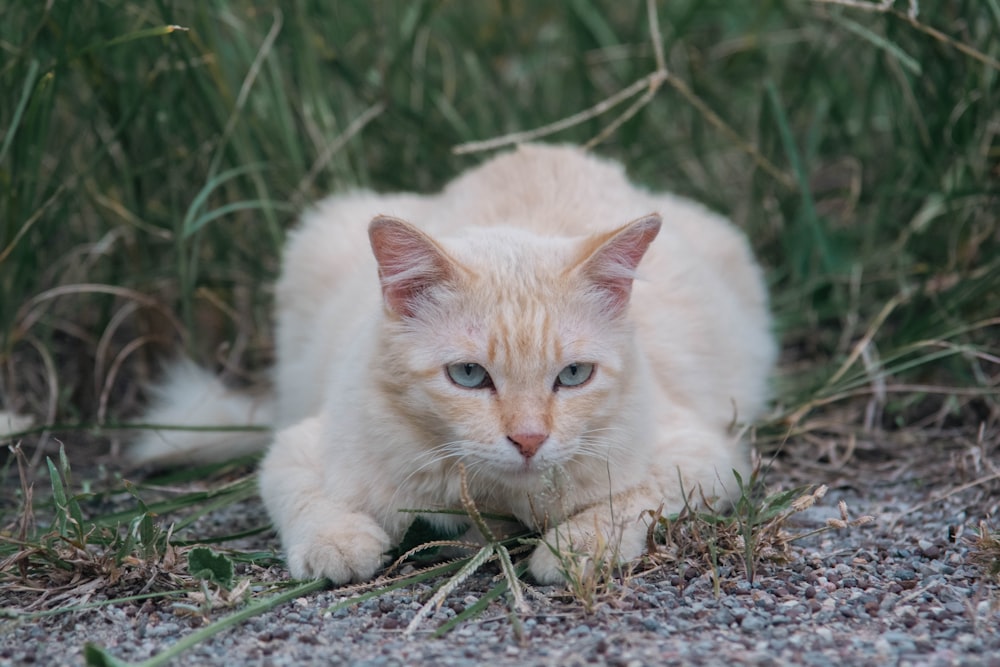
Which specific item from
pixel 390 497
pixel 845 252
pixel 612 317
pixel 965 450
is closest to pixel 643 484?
pixel 612 317

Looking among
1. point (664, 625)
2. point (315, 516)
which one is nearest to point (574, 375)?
point (664, 625)

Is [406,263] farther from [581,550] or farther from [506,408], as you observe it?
[581,550]

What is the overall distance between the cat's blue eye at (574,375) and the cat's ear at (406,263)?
0.35 metres

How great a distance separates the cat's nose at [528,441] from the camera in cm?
232

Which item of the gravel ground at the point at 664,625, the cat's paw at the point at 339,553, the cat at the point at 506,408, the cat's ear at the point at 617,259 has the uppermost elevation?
the cat's ear at the point at 617,259

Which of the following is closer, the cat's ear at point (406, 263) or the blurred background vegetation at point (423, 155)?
the cat's ear at point (406, 263)

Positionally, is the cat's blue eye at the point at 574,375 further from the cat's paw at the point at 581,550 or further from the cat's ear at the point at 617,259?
the cat's paw at the point at 581,550

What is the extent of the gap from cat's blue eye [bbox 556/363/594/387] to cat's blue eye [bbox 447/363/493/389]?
175 millimetres

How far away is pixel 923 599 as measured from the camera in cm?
238

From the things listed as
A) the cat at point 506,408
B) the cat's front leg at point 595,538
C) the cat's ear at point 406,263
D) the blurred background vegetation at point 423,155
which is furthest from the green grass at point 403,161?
the cat's front leg at point 595,538

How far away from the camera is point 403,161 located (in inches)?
177

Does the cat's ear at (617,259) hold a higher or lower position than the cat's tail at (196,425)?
higher

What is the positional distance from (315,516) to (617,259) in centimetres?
99

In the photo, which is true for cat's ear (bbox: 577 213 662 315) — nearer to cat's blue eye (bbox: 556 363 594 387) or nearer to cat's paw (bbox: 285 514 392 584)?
cat's blue eye (bbox: 556 363 594 387)
